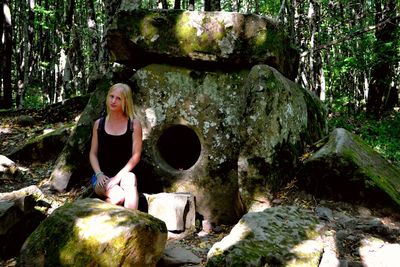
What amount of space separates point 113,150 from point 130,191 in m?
0.67

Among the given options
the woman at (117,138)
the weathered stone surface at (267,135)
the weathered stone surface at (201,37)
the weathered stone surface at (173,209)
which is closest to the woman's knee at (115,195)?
the woman at (117,138)

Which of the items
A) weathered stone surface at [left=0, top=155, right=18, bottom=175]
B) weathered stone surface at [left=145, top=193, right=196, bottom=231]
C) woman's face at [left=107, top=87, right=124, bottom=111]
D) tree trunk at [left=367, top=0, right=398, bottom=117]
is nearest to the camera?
woman's face at [left=107, top=87, right=124, bottom=111]

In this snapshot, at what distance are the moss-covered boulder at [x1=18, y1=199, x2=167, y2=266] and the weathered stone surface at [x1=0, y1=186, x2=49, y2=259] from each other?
2.63ft

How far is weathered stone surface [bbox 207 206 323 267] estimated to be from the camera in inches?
122

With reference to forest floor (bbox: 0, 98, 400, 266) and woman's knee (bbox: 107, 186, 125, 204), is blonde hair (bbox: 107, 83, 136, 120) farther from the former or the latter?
forest floor (bbox: 0, 98, 400, 266)

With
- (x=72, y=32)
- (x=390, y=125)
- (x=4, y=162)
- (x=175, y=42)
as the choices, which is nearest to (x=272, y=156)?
(x=175, y=42)

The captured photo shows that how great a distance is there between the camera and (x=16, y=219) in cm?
408

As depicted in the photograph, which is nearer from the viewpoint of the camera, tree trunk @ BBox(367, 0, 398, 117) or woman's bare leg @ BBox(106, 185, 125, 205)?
woman's bare leg @ BBox(106, 185, 125, 205)

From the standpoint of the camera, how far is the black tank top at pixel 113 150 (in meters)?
4.58

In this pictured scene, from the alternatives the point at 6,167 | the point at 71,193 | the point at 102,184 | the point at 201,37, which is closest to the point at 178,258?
the point at 102,184

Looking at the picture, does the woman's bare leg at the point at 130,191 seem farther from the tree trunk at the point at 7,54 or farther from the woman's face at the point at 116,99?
the tree trunk at the point at 7,54

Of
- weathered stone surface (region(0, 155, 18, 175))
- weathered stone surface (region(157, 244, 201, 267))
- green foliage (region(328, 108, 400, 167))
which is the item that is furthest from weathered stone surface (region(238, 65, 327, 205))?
weathered stone surface (region(0, 155, 18, 175))

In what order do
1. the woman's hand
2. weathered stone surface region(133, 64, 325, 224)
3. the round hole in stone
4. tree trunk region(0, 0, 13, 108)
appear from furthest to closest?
tree trunk region(0, 0, 13, 108) → the round hole in stone → weathered stone surface region(133, 64, 325, 224) → the woman's hand

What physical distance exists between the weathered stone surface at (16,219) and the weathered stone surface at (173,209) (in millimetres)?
1335
